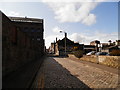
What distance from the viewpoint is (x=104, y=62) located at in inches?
707

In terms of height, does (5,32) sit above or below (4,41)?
above

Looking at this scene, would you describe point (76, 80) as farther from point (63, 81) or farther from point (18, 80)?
point (18, 80)

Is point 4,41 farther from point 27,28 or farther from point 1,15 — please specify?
point 27,28

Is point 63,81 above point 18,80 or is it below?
below

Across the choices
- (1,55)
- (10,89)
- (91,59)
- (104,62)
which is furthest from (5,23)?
(91,59)

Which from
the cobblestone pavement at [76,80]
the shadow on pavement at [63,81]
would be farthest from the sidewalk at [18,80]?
the shadow on pavement at [63,81]

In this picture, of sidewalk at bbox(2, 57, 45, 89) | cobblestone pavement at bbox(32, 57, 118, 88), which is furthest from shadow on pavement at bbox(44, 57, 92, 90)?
sidewalk at bbox(2, 57, 45, 89)

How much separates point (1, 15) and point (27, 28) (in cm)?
4952

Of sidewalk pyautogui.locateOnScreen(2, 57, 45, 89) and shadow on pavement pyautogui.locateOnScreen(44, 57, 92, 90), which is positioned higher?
sidewalk pyautogui.locateOnScreen(2, 57, 45, 89)

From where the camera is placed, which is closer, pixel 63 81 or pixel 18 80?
pixel 18 80

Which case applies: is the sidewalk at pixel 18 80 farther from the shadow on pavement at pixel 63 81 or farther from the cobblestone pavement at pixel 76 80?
the shadow on pavement at pixel 63 81

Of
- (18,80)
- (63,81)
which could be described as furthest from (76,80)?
(18,80)

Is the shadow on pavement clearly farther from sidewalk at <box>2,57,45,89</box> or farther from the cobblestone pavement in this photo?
sidewalk at <box>2,57,45,89</box>

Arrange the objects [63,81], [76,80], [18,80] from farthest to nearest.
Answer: [76,80], [63,81], [18,80]
